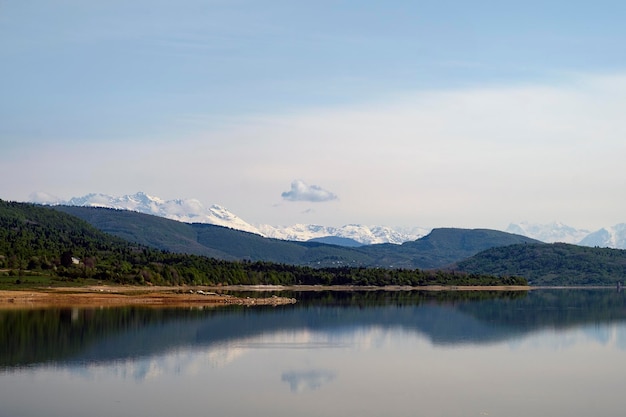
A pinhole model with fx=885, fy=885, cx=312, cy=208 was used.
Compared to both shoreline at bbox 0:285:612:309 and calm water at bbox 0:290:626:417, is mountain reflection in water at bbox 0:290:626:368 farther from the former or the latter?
shoreline at bbox 0:285:612:309

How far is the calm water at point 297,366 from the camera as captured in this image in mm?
57406

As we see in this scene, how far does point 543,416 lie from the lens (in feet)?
179

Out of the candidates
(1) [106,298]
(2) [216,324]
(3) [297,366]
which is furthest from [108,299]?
(3) [297,366]

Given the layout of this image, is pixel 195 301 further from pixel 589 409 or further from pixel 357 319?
pixel 589 409

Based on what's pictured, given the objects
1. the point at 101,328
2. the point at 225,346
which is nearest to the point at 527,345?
the point at 225,346

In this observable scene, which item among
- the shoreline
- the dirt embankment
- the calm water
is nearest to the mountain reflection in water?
the calm water

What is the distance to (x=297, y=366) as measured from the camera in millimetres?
76250

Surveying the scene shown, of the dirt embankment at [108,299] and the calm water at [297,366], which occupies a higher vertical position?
the dirt embankment at [108,299]

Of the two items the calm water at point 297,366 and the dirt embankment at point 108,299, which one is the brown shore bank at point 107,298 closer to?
the dirt embankment at point 108,299

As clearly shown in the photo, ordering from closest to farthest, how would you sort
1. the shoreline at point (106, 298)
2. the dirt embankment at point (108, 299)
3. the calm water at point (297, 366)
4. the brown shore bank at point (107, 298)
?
the calm water at point (297, 366), the shoreline at point (106, 298), the dirt embankment at point (108, 299), the brown shore bank at point (107, 298)

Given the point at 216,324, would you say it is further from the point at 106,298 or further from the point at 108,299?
the point at 106,298

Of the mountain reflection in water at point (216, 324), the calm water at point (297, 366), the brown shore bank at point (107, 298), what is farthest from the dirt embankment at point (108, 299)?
the calm water at point (297, 366)

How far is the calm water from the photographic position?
57406mm

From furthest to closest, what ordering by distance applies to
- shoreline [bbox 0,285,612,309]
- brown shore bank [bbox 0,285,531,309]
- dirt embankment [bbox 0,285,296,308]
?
brown shore bank [bbox 0,285,531,309], dirt embankment [bbox 0,285,296,308], shoreline [bbox 0,285,612,309]
